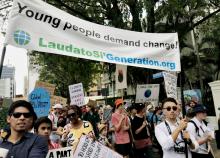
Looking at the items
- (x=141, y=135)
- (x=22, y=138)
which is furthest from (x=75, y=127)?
(x=22, y=138)

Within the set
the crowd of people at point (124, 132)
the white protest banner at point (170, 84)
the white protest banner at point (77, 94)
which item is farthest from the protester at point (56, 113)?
the white protest banner at point (170, 84)

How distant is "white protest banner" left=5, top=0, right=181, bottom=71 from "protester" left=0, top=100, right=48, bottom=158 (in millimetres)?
2566

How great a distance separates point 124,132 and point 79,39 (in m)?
4.23

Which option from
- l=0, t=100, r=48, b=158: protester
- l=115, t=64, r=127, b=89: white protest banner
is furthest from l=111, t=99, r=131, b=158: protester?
l=0, t=100, r=48, b=158: protester

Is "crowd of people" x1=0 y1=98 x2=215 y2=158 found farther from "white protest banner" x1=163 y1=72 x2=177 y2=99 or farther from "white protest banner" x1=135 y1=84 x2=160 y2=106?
"white protest banner" x1=163 y1=72 x2=177 y2=99

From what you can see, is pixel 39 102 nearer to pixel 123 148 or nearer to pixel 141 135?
pixel 123 148

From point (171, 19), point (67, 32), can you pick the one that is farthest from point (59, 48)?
point (171, 19)

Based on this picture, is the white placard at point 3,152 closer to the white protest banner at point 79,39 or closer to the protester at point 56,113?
the white protest banner at point 79,39

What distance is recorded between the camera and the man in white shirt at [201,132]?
6480 mm

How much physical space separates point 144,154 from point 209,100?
15.2 meters

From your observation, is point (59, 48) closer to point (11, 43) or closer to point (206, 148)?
point (11, 43)

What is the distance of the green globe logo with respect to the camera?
20.1ft

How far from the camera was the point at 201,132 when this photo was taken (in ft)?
21.7

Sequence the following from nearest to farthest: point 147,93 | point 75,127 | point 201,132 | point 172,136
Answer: point 172,136 → point 201,132 → point 75,127 → point 147,93
